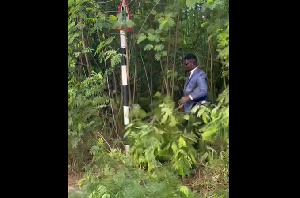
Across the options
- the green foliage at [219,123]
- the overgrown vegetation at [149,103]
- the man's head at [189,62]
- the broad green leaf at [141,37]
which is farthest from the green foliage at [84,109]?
the green foliage at [219,123]

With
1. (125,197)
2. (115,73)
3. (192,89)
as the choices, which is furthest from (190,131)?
(115,73)

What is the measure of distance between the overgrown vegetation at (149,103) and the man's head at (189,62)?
0.05m

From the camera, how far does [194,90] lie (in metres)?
3.36

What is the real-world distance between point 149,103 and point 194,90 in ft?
1.39

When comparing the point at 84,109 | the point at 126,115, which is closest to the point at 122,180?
the point at 126,115

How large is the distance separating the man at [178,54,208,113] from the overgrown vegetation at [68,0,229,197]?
0.06 meters

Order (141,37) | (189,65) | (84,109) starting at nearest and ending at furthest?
(189,65) → (141,37) → (84,109)

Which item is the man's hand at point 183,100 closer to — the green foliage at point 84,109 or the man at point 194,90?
the man at point 194,90

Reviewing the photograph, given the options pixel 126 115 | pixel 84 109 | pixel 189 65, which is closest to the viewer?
pixel 189 65

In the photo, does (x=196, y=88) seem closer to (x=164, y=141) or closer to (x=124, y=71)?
(x=164, y=141)

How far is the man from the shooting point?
3.27 m

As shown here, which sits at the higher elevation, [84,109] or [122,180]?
[84,109]

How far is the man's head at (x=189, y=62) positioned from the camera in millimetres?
3537

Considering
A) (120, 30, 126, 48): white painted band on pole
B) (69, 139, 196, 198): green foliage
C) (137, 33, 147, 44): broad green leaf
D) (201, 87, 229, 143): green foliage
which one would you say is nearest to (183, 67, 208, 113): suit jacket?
(201, 87, 229, 143): green foliage
